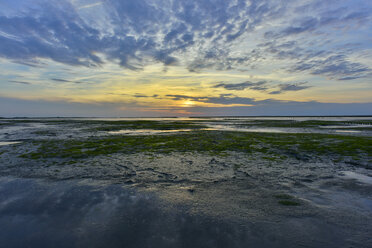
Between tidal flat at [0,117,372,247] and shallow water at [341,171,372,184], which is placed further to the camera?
shallow water at [341,171,372,184]

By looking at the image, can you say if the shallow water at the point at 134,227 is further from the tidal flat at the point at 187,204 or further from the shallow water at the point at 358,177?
the shallow water at the point at 358,177

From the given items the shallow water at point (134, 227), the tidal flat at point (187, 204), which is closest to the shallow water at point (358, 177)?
the tidal flat at point (187, 204)

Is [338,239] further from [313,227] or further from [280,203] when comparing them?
[280,203]

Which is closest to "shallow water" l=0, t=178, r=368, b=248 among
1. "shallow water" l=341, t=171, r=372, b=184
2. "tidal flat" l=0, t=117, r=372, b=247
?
"tidal flat" l=0, t=117, r=372, b=247

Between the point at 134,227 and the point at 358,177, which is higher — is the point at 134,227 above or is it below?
below

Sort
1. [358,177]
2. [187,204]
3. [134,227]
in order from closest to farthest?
1. [134,227]
2. [187,204]
3. [358,177]

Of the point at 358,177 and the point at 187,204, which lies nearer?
the point at 187,204

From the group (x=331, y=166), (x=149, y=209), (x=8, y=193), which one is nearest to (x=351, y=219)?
(x=149, y=209)

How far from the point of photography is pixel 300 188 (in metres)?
8.30

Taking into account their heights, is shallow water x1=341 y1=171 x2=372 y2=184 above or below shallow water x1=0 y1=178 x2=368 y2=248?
above

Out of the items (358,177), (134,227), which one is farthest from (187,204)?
(358,177)

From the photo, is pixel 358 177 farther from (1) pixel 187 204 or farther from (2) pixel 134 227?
(2) pixel 134 227

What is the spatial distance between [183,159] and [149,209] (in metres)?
7.55

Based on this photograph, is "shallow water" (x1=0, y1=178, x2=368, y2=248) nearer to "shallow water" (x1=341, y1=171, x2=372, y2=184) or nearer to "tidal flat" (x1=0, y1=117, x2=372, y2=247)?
"tidal flat" (x1=0, y1=117, x2=372, y2=247)
